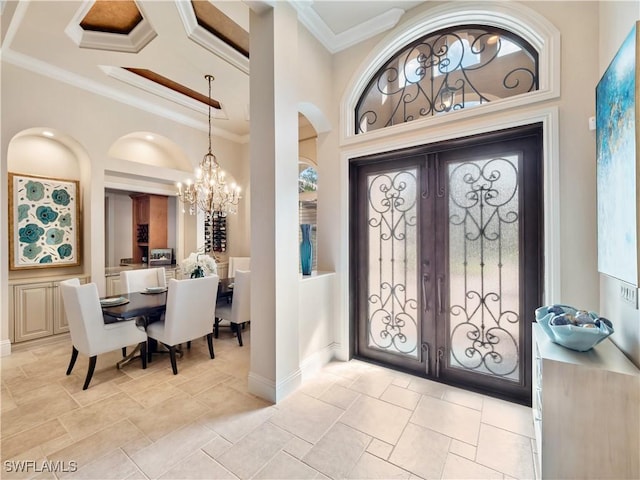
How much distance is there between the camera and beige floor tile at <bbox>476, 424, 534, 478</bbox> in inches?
64.2

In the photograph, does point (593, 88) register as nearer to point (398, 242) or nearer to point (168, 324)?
point (398, 242)

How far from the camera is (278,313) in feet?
7.62

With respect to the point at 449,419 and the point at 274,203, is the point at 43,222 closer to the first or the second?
the point at 274,203

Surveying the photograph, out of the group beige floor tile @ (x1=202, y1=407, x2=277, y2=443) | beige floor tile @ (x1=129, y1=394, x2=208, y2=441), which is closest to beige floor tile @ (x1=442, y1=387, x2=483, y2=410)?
beige floor tile @ (x1=202, y1=407, x2=277, y2=443)

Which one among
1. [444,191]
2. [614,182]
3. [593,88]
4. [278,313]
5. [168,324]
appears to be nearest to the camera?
[614,182]

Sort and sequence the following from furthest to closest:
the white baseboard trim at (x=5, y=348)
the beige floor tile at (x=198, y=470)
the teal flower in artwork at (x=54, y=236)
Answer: the teal flower in artwork at (x=54, y=236) → the white baseboard trim at (x=5, y=348) → the beige floor tile at (x=198, y=470)

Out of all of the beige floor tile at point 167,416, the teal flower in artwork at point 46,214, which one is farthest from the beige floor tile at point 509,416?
the teal flower in artwork at point 46,214

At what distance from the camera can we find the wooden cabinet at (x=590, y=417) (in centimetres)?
129

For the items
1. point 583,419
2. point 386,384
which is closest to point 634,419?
point 583,419

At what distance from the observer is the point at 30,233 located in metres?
3.66

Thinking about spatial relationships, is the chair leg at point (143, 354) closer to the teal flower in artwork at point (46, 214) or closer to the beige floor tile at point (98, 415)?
the beige floor tile at point (98, 415)

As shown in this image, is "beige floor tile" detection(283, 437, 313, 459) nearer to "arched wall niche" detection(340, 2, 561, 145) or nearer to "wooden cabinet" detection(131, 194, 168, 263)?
"arched wall niche" detection(340, 2, 561, 145)

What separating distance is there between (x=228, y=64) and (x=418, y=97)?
2435 mm

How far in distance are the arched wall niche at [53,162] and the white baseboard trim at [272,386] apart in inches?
132
